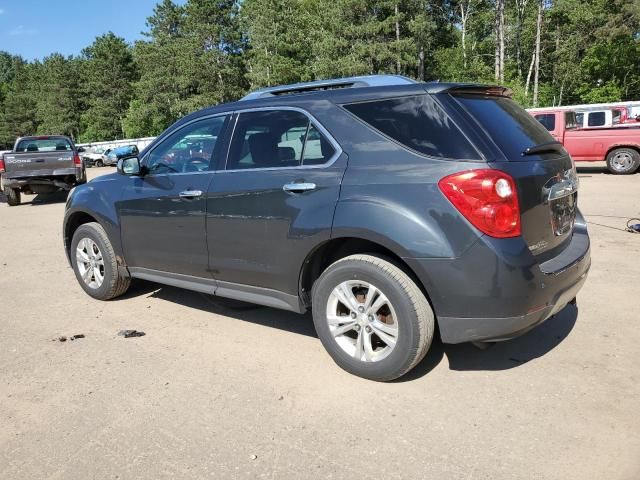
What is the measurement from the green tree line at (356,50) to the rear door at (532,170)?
28.2 meters

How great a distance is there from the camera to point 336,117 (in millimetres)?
3461

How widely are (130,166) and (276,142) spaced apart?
160 centimetres

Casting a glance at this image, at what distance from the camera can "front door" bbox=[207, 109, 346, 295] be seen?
11.2 feet

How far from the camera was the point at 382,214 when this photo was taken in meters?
3.11

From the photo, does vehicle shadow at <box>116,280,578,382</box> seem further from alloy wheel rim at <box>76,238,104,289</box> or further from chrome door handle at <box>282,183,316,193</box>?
chrome door handle at <box>282,183,316,193</box>

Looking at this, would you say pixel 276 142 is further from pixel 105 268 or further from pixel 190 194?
pixel 105 268

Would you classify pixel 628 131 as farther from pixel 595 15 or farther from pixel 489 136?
pixel 595 15

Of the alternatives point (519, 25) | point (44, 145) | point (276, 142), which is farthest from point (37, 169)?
point (519, 25)

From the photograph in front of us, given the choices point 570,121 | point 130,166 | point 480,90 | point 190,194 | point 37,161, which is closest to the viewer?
point 480,90

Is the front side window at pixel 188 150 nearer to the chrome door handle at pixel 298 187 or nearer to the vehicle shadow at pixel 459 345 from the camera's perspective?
the chrome door handle at pixel 298 187

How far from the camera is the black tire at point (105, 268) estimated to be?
16.5 feet

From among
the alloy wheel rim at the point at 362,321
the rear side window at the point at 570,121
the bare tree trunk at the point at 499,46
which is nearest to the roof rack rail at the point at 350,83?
the alloy wheel rim at the point at 362,321

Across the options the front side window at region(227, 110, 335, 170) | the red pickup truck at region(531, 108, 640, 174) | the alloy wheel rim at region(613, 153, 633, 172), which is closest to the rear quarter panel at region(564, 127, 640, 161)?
the red pickup truck at region(531, 108, 640, 174)

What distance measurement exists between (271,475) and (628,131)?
51.7 ft
